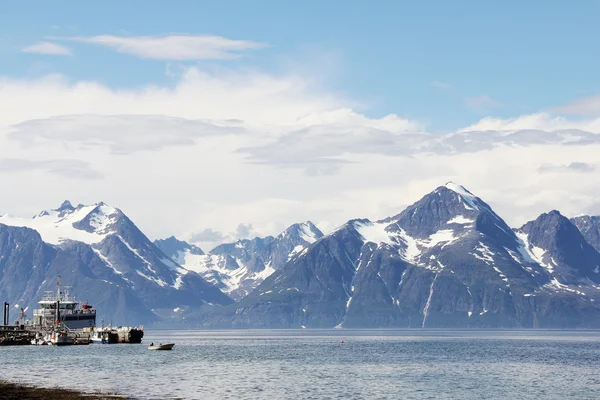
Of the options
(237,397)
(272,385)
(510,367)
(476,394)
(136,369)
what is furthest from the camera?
(510,367)

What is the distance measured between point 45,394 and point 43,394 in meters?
0.25

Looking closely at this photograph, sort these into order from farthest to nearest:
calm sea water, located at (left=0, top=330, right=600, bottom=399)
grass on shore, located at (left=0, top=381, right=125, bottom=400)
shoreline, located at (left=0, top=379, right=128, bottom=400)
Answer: calm sea water, located at (left=0, top=330, right=600, bottom=399), shoreline, located at (left=0, top=379, right=128, bottom=400), grass on shore, located at (left=0, top=381, right=125, bottom=400)

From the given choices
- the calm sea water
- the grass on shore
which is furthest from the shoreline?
the calm sea water

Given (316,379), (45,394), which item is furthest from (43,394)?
(316,379)

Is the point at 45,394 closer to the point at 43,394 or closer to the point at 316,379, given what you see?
the point at 43,394

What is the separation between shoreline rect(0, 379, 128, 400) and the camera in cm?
11159

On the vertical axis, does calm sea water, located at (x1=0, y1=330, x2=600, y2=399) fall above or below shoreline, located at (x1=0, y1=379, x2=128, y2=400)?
below

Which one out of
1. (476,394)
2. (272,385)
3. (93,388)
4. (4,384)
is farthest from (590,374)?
(4,384)

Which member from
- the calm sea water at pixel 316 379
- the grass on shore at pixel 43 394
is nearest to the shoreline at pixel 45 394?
the grass on shore at pixel 43 394

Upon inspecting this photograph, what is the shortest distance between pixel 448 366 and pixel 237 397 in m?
81.1

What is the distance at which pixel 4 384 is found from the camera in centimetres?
13100

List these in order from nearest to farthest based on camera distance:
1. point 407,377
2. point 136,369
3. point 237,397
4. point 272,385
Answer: point 237,397
point 272,385
point 407,377
point 136,369

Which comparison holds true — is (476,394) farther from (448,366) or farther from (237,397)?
(448,366)

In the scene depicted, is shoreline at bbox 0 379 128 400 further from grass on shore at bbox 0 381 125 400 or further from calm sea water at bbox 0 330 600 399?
calm sea water at bbox 0 330 600 399
